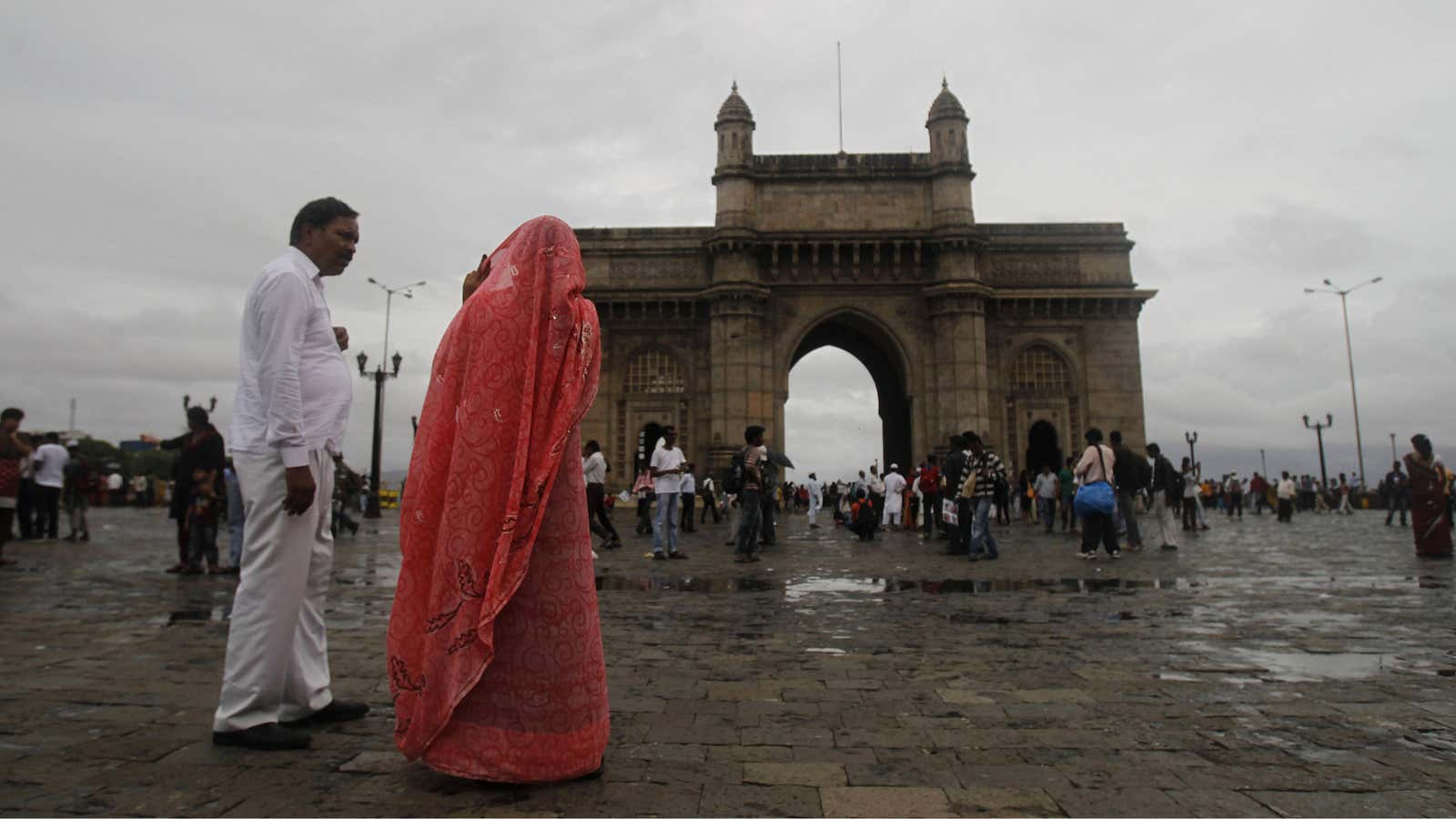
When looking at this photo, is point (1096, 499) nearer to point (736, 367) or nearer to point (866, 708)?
point (866, 708)

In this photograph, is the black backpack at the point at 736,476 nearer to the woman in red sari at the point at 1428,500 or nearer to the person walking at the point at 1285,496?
the woman in red sari at the point at 1428,500

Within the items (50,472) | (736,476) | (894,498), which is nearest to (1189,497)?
(894,498)

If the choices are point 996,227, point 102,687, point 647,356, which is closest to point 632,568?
point 102,687

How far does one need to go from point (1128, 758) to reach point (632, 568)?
7674 millimetres

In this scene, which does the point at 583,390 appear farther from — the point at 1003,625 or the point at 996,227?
the point at 996,227

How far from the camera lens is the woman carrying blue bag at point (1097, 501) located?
10961mm

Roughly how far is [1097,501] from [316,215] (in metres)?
9.79

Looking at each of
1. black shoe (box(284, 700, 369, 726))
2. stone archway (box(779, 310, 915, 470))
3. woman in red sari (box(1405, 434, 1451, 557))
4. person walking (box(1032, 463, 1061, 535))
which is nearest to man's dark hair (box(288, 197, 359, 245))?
black shoe (box(284, 700, 369, 726))

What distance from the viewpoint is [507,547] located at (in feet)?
8.89

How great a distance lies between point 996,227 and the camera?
3136cm

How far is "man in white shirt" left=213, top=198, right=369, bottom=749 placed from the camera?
305 centimetres

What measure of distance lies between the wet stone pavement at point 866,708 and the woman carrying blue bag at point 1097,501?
3.14 meters

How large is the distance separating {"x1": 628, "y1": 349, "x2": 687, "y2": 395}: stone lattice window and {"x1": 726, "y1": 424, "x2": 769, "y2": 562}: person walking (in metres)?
19.8

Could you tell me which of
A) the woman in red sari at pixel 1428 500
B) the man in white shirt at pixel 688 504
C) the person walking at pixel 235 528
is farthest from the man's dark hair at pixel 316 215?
the man in white shirt at pixel 688 504
